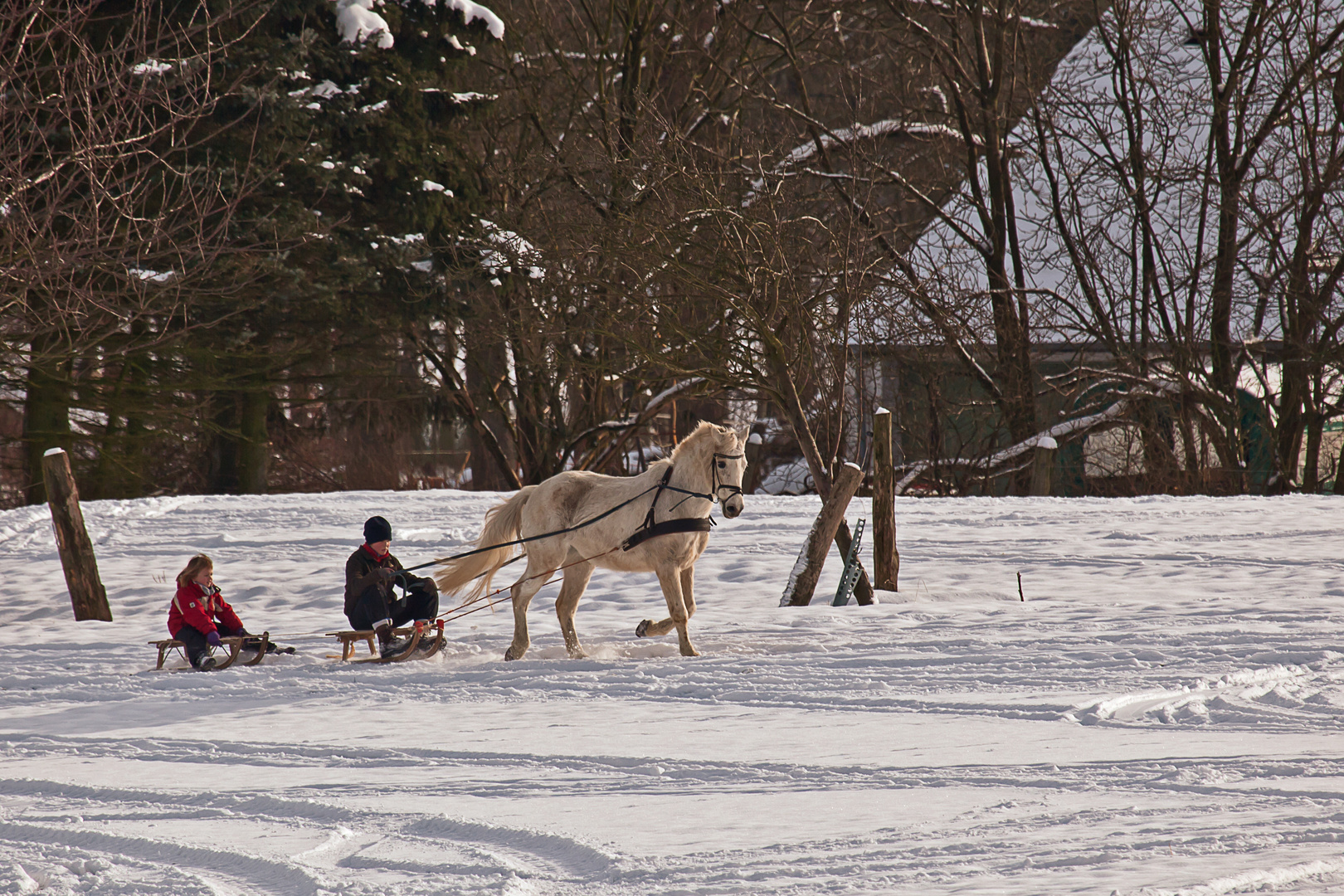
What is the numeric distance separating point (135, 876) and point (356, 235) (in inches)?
571

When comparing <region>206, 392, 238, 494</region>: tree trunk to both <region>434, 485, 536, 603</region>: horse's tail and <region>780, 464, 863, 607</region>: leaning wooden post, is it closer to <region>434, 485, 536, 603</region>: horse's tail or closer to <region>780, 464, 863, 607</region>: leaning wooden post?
<region>434, 485, 536, 603</region>: horse's tail

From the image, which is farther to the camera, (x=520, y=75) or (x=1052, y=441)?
(x=520, y=75)

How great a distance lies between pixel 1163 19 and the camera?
19609mm

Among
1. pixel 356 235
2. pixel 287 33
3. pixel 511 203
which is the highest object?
pixel 287 33

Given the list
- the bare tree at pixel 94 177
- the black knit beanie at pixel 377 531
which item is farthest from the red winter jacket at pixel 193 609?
the bare tree at pixel 94 177

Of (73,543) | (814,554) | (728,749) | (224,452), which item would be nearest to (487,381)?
(224,452)

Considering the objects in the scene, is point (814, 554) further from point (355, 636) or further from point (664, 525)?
point (355, 636)

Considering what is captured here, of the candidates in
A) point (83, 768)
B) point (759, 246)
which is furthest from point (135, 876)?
point (759, 246)

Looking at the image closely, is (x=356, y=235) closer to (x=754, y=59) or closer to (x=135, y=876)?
(x=754, y=59)

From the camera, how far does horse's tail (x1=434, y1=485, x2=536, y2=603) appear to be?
28.6 feet

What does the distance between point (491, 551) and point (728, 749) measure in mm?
3622

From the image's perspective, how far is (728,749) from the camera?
552cm

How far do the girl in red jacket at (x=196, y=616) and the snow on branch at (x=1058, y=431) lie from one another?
43.7 feet

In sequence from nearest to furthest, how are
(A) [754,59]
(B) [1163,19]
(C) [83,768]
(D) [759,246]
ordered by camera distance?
(C) [83,768]
(D) [759,246]
(B) [1163,19]
(A) [754,59]
